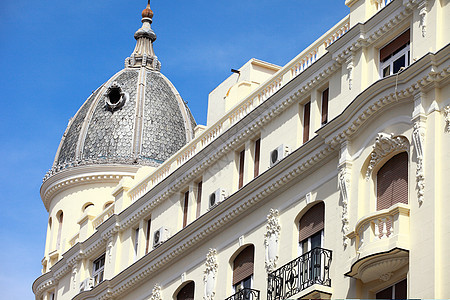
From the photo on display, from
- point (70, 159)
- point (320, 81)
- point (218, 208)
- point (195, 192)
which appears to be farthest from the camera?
point (70, 159)

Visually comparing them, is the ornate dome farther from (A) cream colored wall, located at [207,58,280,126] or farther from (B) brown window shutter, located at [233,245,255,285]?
(B) brown window shutter, located at [233,245,255,285]

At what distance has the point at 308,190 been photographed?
34.6 meters

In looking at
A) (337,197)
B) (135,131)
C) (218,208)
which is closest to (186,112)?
(135,131)

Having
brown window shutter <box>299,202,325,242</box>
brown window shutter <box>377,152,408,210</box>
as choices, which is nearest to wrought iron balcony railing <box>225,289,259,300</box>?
brown window shutter <box>299,202,325,242</box>

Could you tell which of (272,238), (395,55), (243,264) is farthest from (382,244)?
(243,264)

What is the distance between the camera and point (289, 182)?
35.5 meters

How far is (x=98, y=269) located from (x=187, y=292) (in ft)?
25.3

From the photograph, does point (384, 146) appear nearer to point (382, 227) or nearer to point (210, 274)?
point (382, 227)

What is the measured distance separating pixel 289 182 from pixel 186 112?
24113 mm

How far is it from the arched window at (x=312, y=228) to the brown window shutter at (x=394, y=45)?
4.51m

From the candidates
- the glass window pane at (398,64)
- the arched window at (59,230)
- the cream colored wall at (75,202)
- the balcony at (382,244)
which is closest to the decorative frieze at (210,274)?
the balcony at (382,244)

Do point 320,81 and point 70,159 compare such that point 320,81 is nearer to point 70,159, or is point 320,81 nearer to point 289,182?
point 289,182

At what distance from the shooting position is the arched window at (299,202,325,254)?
111 ft

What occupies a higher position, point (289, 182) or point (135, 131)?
point (135, 131)
